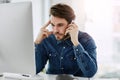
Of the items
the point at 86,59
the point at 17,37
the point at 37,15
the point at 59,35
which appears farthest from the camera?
the point at 37,15

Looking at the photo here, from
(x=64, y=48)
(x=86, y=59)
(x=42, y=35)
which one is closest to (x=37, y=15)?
(x=42, y=35)

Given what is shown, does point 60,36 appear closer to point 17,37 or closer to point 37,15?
point 17,37

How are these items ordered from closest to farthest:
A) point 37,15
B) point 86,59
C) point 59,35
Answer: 1. point 86,59
2. point 59,35
3. point 37,15

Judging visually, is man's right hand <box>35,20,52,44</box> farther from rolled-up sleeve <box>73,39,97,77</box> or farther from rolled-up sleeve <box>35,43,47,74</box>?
rolled-up sleeve <box>73,39,97,77</box>

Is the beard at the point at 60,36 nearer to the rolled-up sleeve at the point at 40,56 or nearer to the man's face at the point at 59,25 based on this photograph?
the man's face at the point at 59,25

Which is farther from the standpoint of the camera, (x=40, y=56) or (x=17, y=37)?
(x=40, y=56)

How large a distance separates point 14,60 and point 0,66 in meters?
0.11

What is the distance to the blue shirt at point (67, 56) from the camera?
1.86m

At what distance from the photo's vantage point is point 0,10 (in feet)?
4.25

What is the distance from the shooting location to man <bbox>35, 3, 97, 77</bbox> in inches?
73.7

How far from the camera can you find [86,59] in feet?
6.08

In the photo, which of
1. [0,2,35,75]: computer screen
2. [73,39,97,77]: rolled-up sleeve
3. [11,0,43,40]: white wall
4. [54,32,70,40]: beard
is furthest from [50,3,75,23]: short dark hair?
[11,0,43,40]: white wall

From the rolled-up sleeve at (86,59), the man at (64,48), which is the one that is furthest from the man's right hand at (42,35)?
the rolled-up sleeve at (86,59)

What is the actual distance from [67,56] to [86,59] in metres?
0.16
